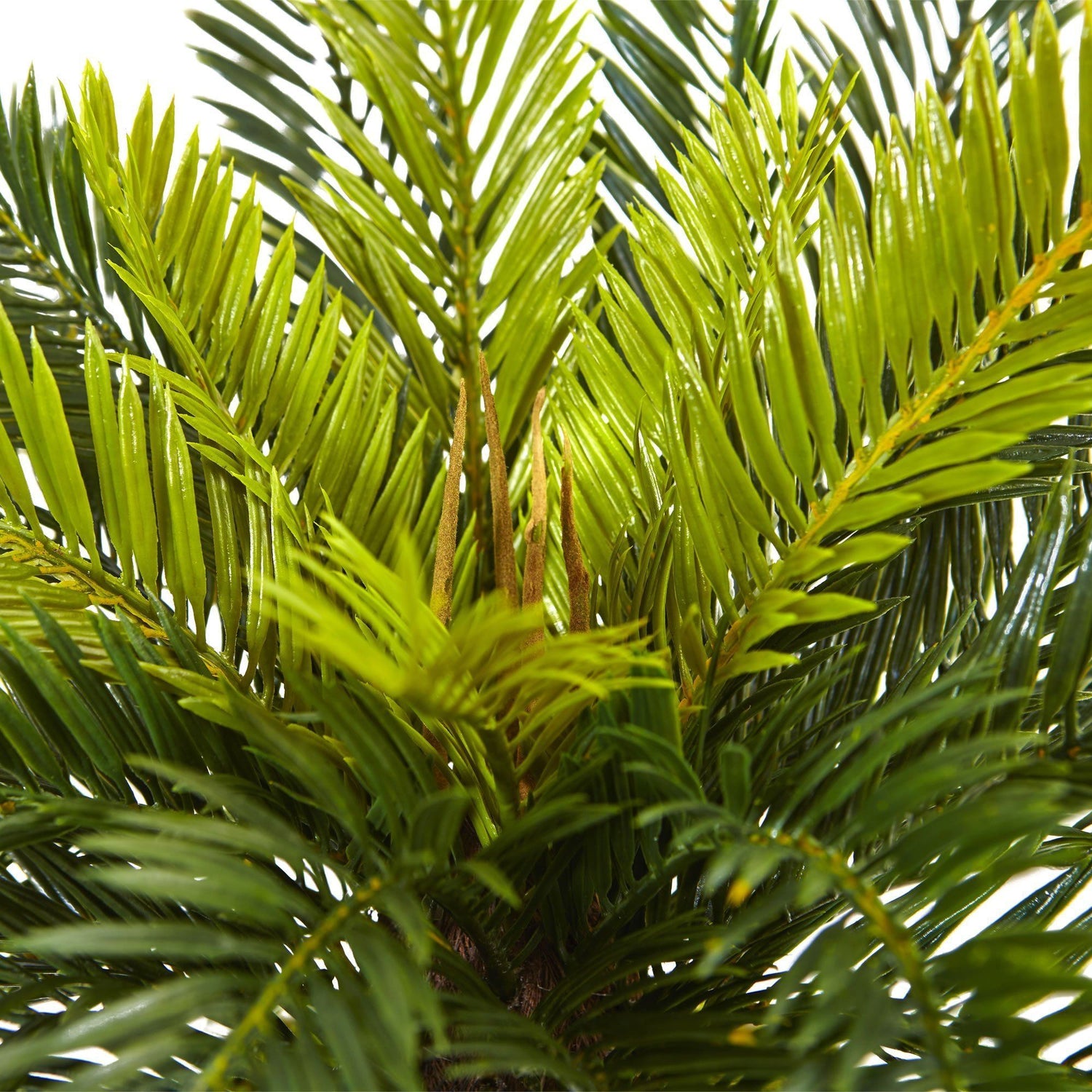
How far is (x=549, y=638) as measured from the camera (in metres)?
0.36

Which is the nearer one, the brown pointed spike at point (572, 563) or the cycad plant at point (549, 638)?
the cycad plant at point (549, 638)

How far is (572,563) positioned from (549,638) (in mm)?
26

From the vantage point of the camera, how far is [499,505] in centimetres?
36

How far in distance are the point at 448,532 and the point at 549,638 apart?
5cm

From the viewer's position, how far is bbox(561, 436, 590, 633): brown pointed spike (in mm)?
358

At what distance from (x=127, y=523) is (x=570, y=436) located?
0.18m

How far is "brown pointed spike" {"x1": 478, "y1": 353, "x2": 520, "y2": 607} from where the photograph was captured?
356 mm

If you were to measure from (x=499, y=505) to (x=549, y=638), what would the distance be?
5 cm

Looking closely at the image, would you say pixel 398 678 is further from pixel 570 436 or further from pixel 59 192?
pixel 59 192

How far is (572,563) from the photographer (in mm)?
365

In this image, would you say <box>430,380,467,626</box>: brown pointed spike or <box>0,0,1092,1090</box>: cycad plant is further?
<box>430,380,467,626</box>: brown pointed spike

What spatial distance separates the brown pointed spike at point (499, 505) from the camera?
14.0 inches

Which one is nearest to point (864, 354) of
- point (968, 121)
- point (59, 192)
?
point (968, 121)

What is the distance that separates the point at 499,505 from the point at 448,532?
0.02 m
